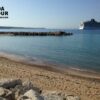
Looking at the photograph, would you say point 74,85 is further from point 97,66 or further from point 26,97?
point 97,66

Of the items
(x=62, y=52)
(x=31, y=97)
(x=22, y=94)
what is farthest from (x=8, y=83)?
(x=62, y=52)

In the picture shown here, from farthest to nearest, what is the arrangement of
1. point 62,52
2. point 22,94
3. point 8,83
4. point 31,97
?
point 62,52
point 8,83
point 22,94
point 31,97

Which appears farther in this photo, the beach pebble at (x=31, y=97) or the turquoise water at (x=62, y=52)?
the turquoise water at (x=62, y=52)

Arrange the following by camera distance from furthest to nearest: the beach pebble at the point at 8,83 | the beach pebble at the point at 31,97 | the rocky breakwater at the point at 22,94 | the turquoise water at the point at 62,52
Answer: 1. the turquoise water at the point at 62,52
2. the beach pebble at the point at 8,83
3. the rocky breakwater at the point at 22,94
4. the beach pebble at the point at 31,97

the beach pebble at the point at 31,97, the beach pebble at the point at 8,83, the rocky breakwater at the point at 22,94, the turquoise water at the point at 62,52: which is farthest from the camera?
the turquoise water at the point at 62,52

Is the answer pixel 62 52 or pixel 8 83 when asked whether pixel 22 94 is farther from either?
pixel 62 52

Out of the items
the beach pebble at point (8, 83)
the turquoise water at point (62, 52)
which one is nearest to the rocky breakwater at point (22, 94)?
the beach pebble at point (8, 83)

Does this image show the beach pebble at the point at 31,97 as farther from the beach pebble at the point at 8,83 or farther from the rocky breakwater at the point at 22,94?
the beach pebble at the point at 8,83

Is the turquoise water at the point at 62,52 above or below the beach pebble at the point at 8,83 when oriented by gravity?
below

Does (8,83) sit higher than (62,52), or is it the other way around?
(8,83)

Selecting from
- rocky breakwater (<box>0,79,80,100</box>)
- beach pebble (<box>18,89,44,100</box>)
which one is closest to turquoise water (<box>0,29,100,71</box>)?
Answer: rocky breakwater (<box>0,79,80,100</box>)

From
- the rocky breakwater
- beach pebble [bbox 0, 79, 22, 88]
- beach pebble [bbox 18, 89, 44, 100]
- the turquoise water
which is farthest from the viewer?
the turquoise water

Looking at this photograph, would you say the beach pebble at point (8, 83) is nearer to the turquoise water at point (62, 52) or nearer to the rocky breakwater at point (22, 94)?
the rocky breakwater at point (22, 94)

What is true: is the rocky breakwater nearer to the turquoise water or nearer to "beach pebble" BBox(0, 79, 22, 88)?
"beach pebble" BBox(0, 79, 22, 88)
